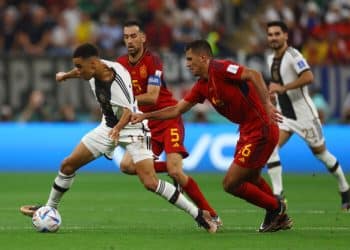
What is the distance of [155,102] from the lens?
1311cm

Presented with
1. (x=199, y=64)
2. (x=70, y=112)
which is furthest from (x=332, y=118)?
(x=199, y=64)

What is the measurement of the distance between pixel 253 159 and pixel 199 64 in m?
1.17

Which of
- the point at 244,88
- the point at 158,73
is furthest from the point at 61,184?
the point at 244,88

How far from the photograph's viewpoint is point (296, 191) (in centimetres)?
1803

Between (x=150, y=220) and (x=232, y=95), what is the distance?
2.36m

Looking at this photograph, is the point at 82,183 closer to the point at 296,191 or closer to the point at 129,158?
the point at 296,191

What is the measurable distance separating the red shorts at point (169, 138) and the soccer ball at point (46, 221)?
84.7 inches

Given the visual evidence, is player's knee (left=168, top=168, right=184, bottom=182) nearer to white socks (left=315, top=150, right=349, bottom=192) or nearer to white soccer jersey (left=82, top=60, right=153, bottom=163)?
white soccer jersey (left=82, top=60, right=153, bottom=163)

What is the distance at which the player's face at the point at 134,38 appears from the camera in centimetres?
1342

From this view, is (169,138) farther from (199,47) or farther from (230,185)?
(199,47)

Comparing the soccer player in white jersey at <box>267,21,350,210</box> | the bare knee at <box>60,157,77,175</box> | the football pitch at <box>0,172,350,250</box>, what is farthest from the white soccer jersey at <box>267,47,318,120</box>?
the bare knee at <box>60,157,77,175</box>

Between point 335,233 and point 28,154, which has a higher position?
point 335,233

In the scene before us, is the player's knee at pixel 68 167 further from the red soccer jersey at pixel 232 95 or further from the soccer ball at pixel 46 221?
the red soccer jersey at pixel 232 95

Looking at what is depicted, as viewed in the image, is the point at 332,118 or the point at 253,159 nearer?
the point at 253,159
